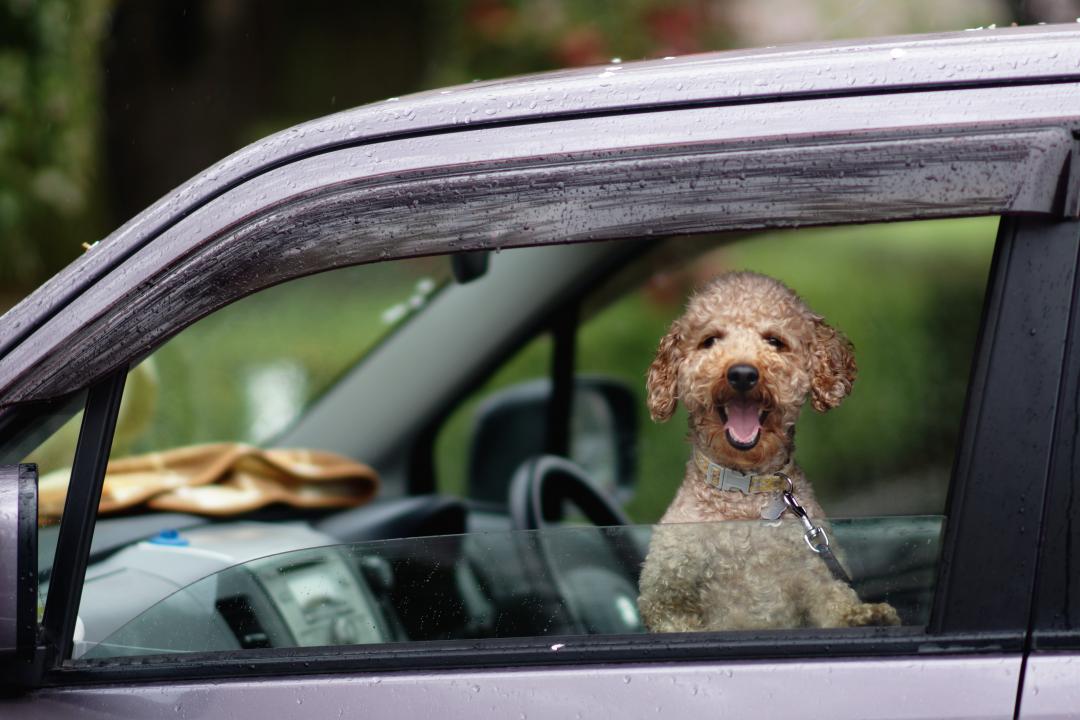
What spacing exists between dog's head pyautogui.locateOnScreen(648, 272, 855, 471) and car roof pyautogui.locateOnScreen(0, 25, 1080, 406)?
0.43 m

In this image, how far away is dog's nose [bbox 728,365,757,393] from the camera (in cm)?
169

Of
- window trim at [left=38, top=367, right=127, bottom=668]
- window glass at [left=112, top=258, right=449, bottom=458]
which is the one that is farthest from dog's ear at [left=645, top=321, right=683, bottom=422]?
window glass at [left=112, top=258, right=449, bottom=458]

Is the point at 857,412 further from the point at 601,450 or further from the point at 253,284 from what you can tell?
the point at 253,284

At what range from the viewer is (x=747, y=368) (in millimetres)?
1696

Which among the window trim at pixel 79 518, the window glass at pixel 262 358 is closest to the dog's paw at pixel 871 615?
the window trim at pixel 79 518

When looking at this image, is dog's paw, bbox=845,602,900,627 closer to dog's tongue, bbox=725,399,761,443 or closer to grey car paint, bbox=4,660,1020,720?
grey car paint, bbox=4,660,1020,720

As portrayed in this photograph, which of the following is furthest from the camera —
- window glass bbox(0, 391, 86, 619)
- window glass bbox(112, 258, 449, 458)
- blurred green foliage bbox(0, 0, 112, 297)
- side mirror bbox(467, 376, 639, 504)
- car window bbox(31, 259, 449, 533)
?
window glass bbox(112, 258, 449, 458)

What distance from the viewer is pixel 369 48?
9633mm

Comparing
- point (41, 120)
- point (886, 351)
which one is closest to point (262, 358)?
point (41, 120)

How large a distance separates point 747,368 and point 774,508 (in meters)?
0.20

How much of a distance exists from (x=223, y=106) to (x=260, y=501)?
6.81 m

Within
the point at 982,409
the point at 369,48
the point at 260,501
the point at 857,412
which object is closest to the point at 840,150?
the point at 982,409

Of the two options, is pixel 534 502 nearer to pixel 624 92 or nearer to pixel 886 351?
pixel 624 92

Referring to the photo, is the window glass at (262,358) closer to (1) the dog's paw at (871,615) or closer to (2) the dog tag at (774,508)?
(2) the dog tag at (774,508)
